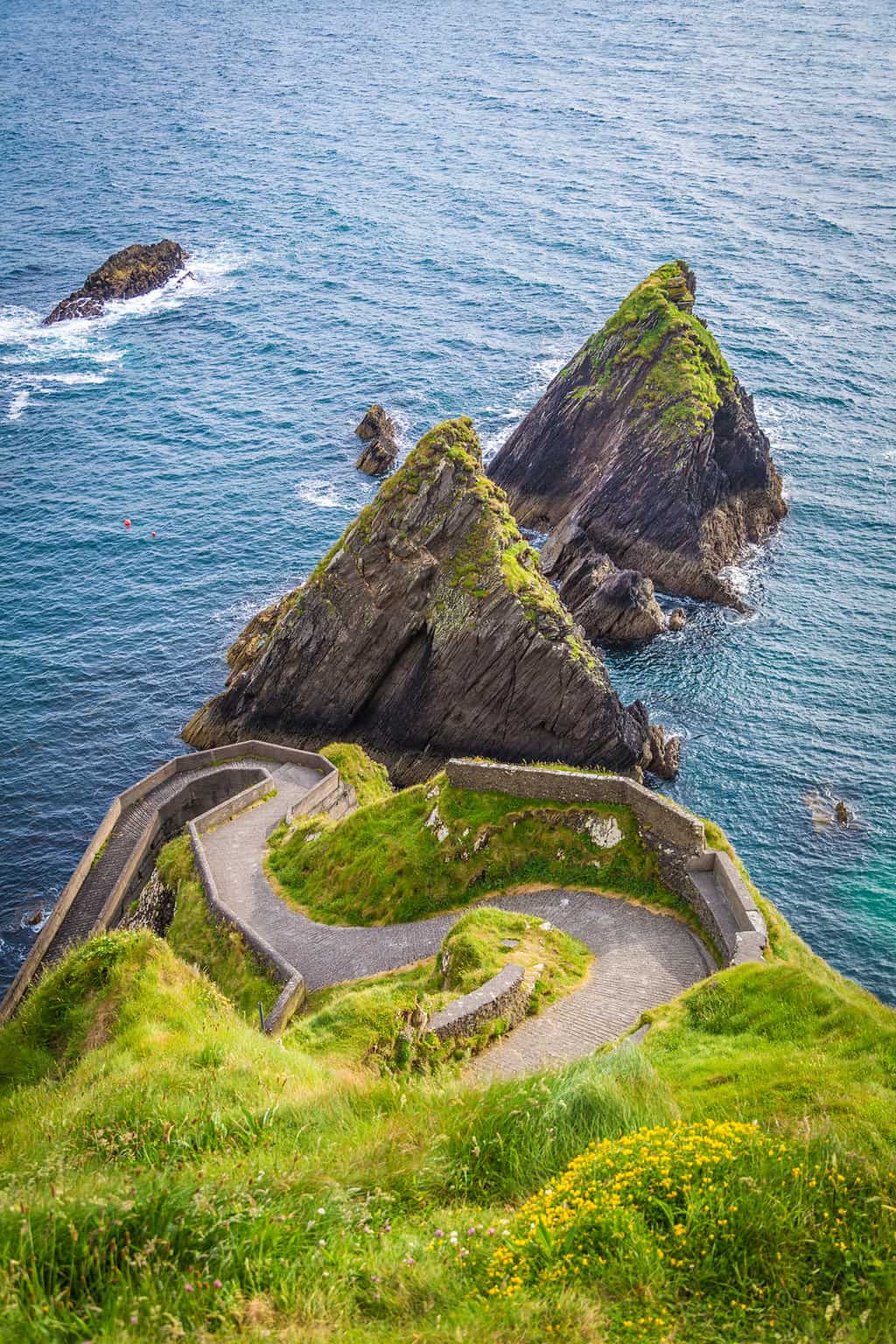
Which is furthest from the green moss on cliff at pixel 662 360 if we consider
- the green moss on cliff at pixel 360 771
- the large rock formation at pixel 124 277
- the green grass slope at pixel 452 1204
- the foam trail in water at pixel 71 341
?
the large rock formation at pixel 124 277

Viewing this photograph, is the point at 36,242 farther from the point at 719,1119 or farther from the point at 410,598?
the point at 719,1119

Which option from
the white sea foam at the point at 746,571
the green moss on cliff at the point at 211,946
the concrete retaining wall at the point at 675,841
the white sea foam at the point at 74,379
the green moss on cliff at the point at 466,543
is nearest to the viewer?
the concrete retaining wall at the point at 675,841

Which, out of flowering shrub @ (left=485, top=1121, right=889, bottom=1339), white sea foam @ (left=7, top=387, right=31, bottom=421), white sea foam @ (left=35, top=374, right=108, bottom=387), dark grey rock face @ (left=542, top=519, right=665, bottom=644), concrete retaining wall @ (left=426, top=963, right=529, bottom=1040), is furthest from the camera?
white sea foam @ (left=35, top=374, right=108, bottom=387)

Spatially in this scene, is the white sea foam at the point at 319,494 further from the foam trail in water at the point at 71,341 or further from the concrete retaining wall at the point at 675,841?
the concrete retaining wall at the point at 675,841

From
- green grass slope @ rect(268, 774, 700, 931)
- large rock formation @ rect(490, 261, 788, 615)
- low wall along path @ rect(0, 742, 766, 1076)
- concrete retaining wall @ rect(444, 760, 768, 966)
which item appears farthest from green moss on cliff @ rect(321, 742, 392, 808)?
large rock formation @ rect(490, 261, 788, 615)

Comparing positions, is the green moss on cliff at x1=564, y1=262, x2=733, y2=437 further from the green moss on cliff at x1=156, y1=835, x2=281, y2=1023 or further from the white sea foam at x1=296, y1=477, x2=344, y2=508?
the green moss on cliff at x1=156, y1=835, x2=281, y2=1023

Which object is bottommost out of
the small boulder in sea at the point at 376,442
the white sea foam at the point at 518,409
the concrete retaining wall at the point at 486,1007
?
the concrete retaining wall at the point at 486,1007

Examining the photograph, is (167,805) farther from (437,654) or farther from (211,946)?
(437,654)
